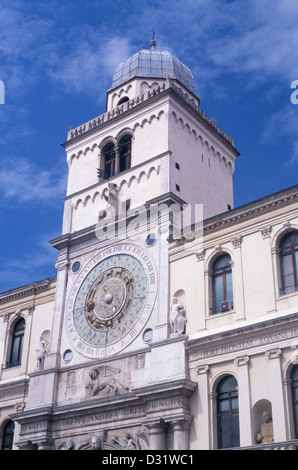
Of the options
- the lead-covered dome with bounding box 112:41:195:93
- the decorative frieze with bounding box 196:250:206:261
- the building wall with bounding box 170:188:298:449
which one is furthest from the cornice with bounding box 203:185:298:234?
the lead-covered dome with bounding box 112:41:195:93

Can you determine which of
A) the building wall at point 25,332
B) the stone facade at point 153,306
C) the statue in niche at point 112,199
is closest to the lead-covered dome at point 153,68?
the stone facade at point 153,306

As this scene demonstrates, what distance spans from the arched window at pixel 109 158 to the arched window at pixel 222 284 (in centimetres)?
958

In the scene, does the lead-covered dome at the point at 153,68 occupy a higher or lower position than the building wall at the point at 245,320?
higher

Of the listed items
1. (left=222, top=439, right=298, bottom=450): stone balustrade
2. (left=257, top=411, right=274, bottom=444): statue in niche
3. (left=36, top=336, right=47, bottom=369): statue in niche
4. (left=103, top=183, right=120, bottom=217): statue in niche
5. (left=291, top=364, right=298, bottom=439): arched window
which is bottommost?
(left=222, top=439, right=298, bottom=450): stone balustrade

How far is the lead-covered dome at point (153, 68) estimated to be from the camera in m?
40.3

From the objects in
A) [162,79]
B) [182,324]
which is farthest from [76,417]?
[162,79]

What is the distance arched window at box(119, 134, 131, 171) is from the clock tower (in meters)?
0.08

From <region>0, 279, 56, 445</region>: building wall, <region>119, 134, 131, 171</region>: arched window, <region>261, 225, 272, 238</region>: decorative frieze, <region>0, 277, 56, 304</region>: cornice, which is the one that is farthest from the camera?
<region>119, 134, 131, 171</region>: arched window

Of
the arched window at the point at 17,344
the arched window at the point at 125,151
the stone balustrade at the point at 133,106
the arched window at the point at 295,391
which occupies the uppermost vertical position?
the stone balustrade at the point at 133,106

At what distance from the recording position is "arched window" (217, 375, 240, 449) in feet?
85.4

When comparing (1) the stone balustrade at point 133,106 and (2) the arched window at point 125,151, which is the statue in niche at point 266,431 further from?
(1) the stone balustrade at point 133,106

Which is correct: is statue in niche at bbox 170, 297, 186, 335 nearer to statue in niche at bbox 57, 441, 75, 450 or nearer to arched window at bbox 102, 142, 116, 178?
statue in niche at bbox 57, 441, 75, 450

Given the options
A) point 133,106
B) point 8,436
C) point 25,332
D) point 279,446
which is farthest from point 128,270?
point 279,446

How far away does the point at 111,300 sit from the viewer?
32.2 m
